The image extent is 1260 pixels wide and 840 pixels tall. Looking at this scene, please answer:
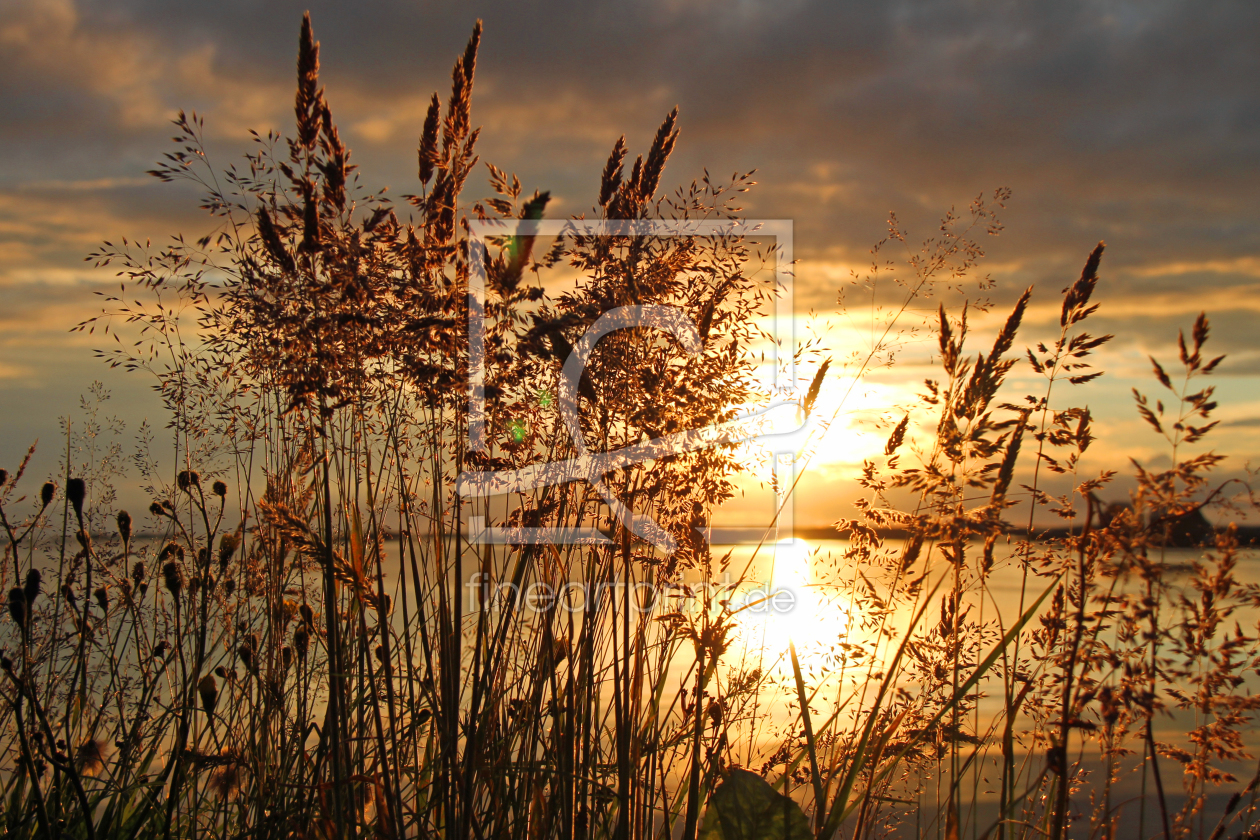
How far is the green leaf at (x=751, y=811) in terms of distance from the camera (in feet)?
5.66

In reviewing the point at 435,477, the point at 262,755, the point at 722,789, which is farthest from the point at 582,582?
the point at 262,755

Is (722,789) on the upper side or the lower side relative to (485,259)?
lower

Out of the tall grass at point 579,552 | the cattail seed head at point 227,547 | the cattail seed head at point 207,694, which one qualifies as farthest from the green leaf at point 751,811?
the cattail seed head at point 227,547

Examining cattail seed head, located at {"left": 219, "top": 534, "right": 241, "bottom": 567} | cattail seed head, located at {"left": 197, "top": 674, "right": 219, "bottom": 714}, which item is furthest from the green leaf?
cattail seed head, located at {"left": 219, "top": 534, "right": 241, "bottom": 567}

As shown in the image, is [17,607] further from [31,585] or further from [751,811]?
[751,811]

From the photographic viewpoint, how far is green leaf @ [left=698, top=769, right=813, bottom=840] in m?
1.73

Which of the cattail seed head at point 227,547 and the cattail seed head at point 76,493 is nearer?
the cattail seed head at point 76,493

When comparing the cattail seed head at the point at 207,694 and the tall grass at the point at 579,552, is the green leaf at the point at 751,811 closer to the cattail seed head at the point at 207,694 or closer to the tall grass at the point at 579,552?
the tall grass at the point at 579,552

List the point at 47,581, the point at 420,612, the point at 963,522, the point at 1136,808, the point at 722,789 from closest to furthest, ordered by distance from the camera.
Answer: the point at 963,522 < the point at 420,612 < the point at 722,789 < the point at 47,581 < the point at 1136,808

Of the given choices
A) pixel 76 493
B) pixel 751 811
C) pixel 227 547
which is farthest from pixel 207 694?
pixel 751 811

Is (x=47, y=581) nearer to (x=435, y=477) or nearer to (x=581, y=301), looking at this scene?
(x=435, y=477)

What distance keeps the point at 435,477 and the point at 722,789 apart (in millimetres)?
934

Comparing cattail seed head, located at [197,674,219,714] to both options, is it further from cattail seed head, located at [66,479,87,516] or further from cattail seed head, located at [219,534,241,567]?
cattail seed head, located at [66,479,87,516]

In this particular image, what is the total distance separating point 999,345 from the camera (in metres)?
1.70
